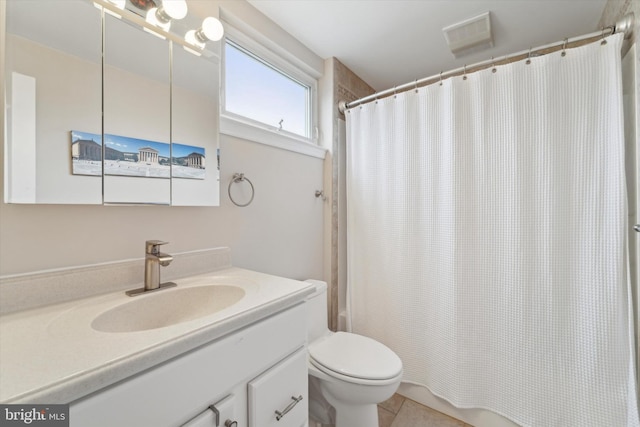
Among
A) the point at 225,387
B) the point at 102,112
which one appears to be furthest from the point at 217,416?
the point at 102,112

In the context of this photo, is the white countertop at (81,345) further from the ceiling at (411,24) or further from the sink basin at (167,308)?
the ceiling at (411,24)

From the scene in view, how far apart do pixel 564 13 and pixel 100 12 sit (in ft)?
7.42

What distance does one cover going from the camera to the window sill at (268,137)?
1.32 metres

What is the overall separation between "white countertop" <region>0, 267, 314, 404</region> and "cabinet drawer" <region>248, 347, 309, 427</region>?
19cm

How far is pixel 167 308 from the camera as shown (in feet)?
3.13

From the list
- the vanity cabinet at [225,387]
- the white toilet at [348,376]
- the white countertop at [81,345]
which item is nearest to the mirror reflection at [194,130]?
the white countertop at [81,345]

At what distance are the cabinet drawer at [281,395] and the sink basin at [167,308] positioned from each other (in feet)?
0.93

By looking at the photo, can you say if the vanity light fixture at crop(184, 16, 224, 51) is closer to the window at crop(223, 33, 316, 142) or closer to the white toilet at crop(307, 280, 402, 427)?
the window at crop(223, 33, 316, 142)

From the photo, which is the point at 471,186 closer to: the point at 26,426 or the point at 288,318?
the point at 288,318

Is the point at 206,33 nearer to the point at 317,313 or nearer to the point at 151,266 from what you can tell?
the point at 151,266

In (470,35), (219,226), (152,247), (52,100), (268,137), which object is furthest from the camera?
(470,35)

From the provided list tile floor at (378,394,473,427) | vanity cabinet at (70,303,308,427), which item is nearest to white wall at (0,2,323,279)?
vanity cabinet at (70,303,308,427)

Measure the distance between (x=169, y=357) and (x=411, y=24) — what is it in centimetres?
197

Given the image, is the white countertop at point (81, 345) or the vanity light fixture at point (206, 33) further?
the vanity light fixture at point (206, 33)
